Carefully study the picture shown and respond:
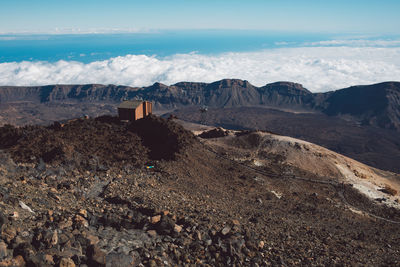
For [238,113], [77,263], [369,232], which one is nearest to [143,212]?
[77,263]

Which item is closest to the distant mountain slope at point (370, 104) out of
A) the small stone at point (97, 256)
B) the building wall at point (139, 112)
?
the building wall at point (139, 112)

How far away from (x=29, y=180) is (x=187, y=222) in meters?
8.44

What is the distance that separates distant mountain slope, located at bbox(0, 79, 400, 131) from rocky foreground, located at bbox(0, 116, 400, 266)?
129665mm

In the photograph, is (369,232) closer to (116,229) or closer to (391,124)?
(116,229)

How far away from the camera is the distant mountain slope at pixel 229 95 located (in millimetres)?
145875

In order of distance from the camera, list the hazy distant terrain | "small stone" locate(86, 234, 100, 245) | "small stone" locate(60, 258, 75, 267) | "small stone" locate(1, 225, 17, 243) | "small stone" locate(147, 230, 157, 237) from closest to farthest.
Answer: "small stone" locate(60, 258, 75, 267) < "small stone" locate(1, 225, 17, 243) < "small stone" locate(86, 234, 100, 245) < "small stone" locate(147, 230, 157, 237) < the hazy distant terrain

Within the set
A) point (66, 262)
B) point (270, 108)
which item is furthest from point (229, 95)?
point (66, 262)

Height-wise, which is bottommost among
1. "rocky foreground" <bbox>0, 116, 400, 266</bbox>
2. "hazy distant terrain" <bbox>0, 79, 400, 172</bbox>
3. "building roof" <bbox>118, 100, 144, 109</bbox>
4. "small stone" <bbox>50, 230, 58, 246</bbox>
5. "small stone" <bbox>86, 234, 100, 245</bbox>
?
"hazy distant terrain" <bbox>0, 79, 400, 172</bbox>

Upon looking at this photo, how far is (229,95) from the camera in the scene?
164m

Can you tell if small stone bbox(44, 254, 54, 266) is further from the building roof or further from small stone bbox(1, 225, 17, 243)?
the building roof

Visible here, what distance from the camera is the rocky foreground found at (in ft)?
30.0

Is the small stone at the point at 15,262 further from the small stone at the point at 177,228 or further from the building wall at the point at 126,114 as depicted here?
the building wall at the point at 126,114

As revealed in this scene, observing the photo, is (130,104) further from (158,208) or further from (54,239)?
(54,239)

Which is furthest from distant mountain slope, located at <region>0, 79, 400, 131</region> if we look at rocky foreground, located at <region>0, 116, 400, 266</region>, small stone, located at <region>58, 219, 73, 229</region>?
small stone, located at <region>58, 219, 73, 229</region>
